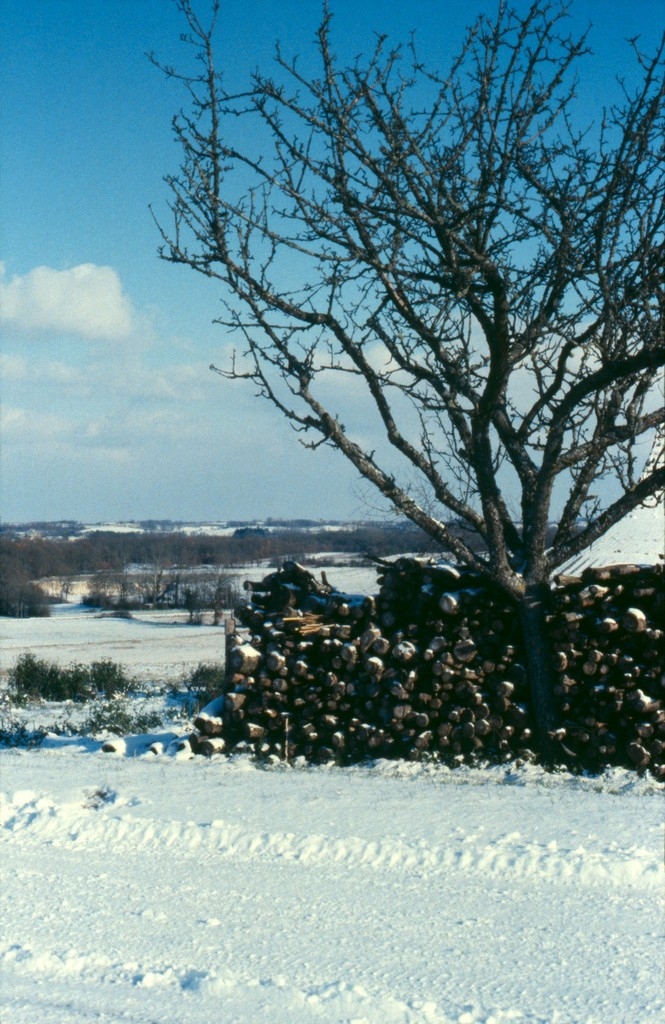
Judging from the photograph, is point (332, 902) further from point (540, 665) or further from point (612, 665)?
point (612, 665)

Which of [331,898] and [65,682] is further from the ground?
[331,898]

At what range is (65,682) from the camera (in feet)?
55.8

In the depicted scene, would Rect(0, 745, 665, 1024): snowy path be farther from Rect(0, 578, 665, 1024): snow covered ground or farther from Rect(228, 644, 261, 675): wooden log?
Rect(228, 644, 261, 675): wooden log

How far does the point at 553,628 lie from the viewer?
352 inches

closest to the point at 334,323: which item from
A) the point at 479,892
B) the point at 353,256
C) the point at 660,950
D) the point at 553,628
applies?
the point at 353,256

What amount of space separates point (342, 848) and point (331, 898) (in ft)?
2.52

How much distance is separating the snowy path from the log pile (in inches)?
35.7

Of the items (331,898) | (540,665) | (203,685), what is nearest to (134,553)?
(203,685)

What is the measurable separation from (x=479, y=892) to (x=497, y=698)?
151 inches

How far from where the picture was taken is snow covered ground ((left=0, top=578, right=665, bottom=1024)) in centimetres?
402

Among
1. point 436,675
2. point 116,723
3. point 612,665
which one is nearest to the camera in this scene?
point 612,665

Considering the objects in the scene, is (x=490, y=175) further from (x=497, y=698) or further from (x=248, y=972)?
(x=248, y=972)

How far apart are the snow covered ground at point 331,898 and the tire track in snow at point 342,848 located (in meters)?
0.02

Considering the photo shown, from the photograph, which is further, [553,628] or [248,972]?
[553,628]
